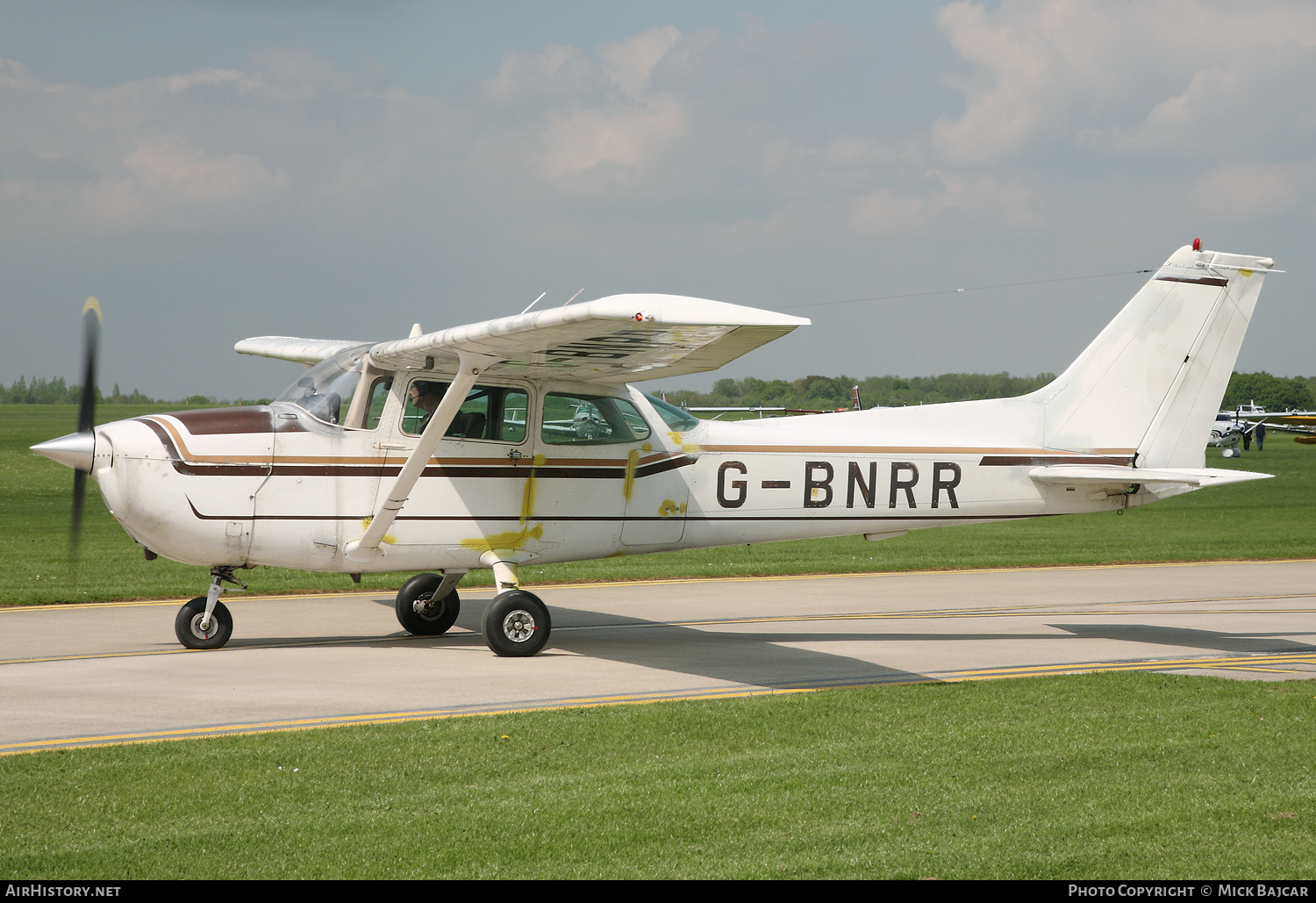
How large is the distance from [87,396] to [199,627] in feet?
7.48

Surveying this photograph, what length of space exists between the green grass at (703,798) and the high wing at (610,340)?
8.36 ft

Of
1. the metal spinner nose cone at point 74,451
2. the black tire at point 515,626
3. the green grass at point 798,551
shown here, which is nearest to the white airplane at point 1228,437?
the green grass at point 798,551

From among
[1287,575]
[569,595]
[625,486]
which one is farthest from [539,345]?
[1287,575]

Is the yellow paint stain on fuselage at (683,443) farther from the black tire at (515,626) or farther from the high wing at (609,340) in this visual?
the black tire at (515,626)

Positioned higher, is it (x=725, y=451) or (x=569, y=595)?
(x=725, y=451)

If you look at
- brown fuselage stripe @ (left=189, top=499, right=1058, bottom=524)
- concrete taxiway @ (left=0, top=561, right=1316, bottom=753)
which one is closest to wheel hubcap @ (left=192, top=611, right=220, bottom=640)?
concrete taxiway @ (left=0, top=561, right=1316, bottom=753)

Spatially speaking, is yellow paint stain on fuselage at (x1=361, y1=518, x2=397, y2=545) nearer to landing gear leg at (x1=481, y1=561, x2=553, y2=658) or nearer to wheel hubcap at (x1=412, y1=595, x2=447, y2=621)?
→ landing gear leg at (x1=481, y1=561, x2=553, y2=658)

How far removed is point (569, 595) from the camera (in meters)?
14.8

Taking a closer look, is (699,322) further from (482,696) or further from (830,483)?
(830,483)

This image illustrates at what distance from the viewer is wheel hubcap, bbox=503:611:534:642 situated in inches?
405

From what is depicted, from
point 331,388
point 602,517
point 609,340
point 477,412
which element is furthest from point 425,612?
point 609,340

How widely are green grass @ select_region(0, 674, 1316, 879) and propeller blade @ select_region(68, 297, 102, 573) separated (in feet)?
13.2

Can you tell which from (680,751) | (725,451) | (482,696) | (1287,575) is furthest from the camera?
(1287,575)

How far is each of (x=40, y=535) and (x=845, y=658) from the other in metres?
16.5
